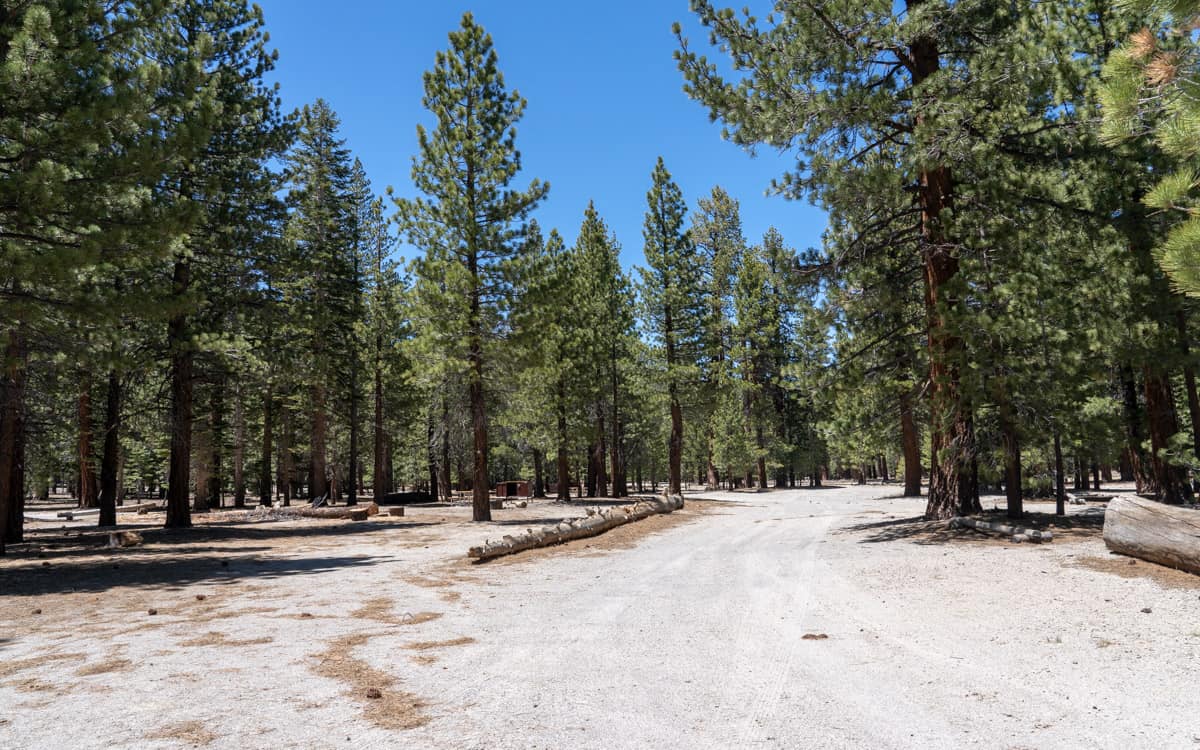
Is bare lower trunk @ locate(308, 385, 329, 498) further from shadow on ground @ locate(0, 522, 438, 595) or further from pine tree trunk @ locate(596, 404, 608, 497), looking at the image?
pine tree trunk @ locate(596, 404, 608, 497)

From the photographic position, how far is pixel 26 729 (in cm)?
384

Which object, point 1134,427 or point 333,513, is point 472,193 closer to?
point 333,513

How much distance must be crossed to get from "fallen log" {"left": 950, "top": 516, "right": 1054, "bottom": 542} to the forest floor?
365 millimetres

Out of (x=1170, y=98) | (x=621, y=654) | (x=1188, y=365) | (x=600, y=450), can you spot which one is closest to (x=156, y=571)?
(x=621, y=654)

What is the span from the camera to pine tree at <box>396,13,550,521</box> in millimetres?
19656

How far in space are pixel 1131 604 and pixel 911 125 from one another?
9.88 metres

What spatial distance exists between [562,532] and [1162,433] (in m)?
13.9

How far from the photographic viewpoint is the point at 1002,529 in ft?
39.4

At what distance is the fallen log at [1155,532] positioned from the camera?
759cm

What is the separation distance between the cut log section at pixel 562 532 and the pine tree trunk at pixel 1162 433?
12609 millimetres

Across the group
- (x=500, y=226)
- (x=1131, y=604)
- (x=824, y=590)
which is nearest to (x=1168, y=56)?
(x=1131, y=604)

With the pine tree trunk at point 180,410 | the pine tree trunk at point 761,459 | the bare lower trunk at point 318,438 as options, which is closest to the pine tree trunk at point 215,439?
the bare lower trunk at point 318,438

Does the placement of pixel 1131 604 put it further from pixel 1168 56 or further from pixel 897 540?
pixel 897 540

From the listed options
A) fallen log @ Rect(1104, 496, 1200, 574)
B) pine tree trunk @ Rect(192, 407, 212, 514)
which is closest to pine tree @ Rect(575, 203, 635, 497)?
pine tree trunk @ Rect(192, 407, 212, 514)
